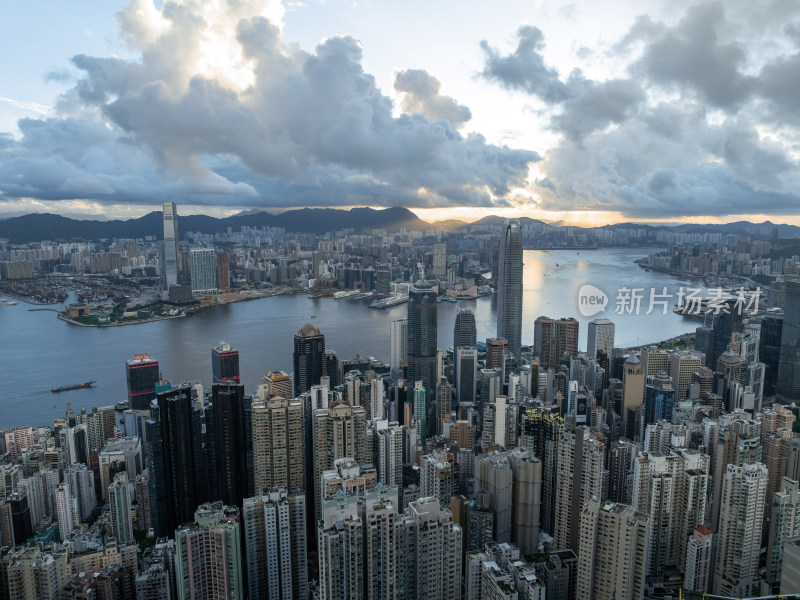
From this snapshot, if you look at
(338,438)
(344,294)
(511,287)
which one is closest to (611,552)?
(338,438)

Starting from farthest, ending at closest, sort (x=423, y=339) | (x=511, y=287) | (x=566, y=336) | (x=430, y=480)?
1. (x=511, y=287)
2. (x=566, y=336)
3. (x=423, y=339)
4. (x=430, y=480)

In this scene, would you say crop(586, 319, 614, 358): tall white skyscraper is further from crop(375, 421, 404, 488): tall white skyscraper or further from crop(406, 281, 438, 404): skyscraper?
crop(375, 421, 404, 488): tall white skyscraper

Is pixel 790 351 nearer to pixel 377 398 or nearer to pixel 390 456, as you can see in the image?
pixel 377 398

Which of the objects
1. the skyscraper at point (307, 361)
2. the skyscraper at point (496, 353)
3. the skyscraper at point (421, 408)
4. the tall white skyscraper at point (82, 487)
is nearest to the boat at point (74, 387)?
the skyscraper at point (307, 361)

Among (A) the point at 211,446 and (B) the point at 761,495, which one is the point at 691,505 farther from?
(A) the point at 211,446

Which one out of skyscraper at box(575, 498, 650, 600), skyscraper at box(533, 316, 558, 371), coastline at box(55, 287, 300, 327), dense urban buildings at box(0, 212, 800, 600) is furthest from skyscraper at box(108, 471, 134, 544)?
coastline at box(55, 287, 300, 327)
